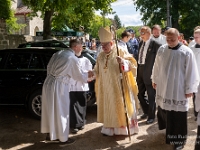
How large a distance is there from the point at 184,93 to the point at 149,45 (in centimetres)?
187

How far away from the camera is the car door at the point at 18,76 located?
670 cm

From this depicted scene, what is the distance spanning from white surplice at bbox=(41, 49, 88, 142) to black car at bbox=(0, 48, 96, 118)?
5.42 ft

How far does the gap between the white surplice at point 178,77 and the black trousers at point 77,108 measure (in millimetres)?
1753

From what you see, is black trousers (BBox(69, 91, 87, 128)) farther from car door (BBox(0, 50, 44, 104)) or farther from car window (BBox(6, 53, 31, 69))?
car window (BBox(6, 53, 31, 69))

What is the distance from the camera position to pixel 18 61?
22.7 ft

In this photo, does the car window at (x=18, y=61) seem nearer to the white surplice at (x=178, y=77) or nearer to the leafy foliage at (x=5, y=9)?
the white surplice at (x=178, y=77)

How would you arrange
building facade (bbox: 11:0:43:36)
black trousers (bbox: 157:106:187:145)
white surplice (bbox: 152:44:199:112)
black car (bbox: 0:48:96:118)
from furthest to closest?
building facade (bbox: 11:0:43:36), black car (bbox: 0:48:96:118), black trousers (bbox: 157:106:187:145), white surplice (bbox: 152:44:199:112)

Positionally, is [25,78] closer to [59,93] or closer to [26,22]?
[59,93]

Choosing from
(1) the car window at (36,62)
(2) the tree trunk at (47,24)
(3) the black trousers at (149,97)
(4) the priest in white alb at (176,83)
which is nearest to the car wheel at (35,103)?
(1) the car window at (36,62)

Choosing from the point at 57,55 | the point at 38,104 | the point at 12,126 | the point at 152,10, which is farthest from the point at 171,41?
the point at 152,10

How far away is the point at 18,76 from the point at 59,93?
2119mm

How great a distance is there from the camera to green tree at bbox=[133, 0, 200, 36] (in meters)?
29.2

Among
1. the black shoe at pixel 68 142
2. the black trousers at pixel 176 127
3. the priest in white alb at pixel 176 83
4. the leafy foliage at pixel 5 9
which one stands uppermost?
the leafy foliage at pixel 5 9

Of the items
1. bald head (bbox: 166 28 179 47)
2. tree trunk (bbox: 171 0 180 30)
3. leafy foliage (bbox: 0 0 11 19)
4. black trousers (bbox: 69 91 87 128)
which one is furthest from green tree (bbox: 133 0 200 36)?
bald head (bbox: 166 28 179 47)
